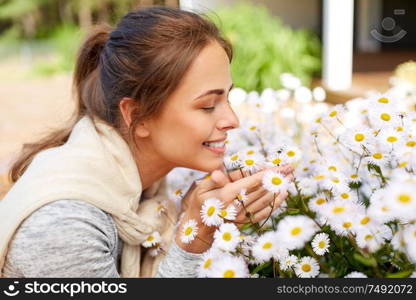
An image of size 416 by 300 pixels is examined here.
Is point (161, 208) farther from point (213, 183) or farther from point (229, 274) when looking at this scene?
point (229, 274)

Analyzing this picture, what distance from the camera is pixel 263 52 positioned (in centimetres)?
715

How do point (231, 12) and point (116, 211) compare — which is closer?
point (116, 211)

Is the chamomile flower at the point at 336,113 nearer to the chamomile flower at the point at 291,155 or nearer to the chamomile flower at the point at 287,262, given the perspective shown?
the chamomile flower at the point at 291,155

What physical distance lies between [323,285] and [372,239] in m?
0.13

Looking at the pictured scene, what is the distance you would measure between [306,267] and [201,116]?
0.51m

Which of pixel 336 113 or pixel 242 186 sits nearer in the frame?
pixel 242 186

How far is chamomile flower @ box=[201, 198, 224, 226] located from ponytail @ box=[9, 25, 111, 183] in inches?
24.7

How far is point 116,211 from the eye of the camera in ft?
4.24

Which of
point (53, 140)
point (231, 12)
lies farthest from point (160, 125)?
point (231, 12)

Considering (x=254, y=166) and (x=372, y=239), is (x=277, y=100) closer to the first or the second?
(x=254, y=166)

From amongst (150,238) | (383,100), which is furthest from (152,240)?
(383,100)

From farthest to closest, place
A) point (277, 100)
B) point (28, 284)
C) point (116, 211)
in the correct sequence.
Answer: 1. point (277, 100)
2. point (116, 211)
3. point (28, 284)

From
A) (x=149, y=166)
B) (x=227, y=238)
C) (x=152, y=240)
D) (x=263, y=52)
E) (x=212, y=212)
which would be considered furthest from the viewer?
(x=263, y=52)

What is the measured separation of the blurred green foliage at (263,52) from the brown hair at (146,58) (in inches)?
209
